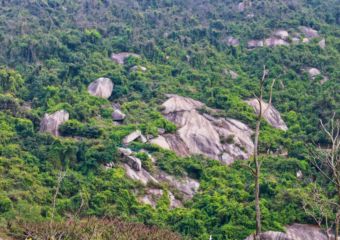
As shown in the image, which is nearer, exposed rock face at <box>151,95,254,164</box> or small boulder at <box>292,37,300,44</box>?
exposed rock face at <box>151,95,254,164</box>

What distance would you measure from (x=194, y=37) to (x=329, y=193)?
89.0 feet

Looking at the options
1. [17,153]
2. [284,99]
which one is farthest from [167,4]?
[17,153]

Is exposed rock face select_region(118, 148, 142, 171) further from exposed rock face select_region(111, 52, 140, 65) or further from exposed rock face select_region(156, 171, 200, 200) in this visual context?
exposed rock face select_region(111, 52, 140, 65)

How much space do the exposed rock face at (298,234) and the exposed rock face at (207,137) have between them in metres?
9.04

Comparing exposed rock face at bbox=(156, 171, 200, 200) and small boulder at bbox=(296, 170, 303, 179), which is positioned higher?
exposed rock face at bbox=(156, 171, 200, 200)

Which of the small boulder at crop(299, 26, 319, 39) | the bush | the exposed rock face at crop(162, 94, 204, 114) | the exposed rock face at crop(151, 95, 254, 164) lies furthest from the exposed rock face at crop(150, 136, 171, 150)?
the small boulder at crop(299, 26, 319, 39)

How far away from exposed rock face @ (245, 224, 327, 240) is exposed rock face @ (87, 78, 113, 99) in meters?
19.3

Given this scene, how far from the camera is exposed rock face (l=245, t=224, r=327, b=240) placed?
30.5m

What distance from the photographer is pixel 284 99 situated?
4838 cm

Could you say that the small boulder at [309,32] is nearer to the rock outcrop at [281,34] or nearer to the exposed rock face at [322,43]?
the exposed rock face at [322,43]

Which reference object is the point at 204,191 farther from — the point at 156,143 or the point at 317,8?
the point at 317,8

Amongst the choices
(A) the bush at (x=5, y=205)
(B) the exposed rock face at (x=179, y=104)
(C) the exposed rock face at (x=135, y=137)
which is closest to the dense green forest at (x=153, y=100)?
(A) the bush at (x=5, y=205)

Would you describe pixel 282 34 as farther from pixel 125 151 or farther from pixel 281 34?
pixel 125 151

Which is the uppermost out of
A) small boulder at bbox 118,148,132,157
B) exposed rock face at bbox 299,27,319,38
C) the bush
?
the bush
